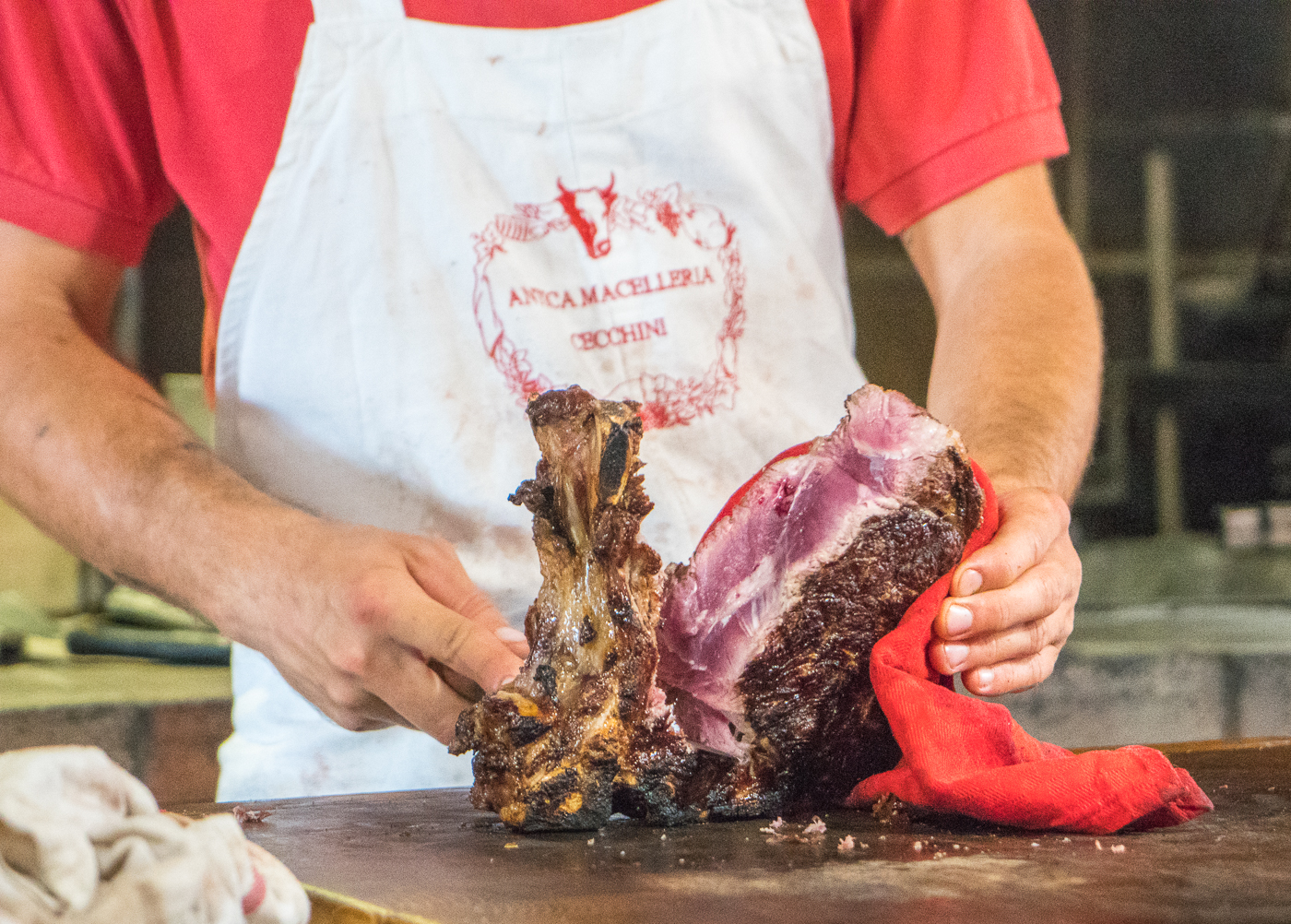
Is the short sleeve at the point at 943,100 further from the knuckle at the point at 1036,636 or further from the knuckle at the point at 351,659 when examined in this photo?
the knuckle at the point at 351,659

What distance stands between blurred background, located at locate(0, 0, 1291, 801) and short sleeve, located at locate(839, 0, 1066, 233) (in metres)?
1.56

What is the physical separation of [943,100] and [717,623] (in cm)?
126

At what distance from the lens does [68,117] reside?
6.40 ft

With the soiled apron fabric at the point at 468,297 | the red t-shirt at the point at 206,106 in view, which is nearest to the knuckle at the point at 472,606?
the soiled apron fabric at the point at 468,297

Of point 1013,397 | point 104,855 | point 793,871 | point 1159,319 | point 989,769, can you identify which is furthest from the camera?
point 1159,319

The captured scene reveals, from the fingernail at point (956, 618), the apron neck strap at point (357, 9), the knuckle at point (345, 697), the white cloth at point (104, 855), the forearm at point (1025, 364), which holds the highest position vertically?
the apron neck strap at point (357, 9)

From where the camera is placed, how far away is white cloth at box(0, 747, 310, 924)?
0.72m

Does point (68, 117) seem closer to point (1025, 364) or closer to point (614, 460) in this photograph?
point (614, 460)

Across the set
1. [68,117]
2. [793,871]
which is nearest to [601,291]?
[68,117]

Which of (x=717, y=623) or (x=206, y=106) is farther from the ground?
(x=206, y=106)

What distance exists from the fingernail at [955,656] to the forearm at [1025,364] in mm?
343

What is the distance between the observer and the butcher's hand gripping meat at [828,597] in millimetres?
1292

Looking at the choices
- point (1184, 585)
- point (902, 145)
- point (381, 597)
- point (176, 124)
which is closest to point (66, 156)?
point (176, 124)

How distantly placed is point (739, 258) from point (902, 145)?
1.29 ft
